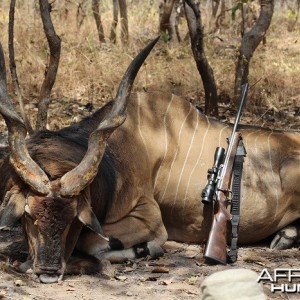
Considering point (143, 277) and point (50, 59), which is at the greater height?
point (50, 59)

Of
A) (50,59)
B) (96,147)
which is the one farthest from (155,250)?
(50,59)

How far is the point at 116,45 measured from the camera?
9906 mm

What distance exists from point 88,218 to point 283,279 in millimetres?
1055

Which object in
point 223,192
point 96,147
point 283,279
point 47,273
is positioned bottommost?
point 283,279

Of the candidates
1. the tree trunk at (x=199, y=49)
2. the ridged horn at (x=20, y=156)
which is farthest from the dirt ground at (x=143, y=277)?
the tree trunk at (x=199, y=49)

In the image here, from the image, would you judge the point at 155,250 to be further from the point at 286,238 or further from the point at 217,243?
the point at 286,238

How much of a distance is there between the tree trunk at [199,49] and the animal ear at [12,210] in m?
3.33

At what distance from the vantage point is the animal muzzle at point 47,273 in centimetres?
388

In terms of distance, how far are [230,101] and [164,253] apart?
3.61 metres

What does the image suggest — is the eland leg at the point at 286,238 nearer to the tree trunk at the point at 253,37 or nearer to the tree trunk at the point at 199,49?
the tree trunk at the point at 199,49

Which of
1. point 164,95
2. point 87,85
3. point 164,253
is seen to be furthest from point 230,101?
point 164,253

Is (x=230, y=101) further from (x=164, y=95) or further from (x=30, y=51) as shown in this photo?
(x=164, y=95)

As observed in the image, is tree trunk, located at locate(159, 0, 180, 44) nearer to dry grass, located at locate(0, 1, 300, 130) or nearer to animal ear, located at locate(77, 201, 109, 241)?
dry grass, located at locate(0, 1, 300, 130)

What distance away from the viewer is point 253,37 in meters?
7.32
